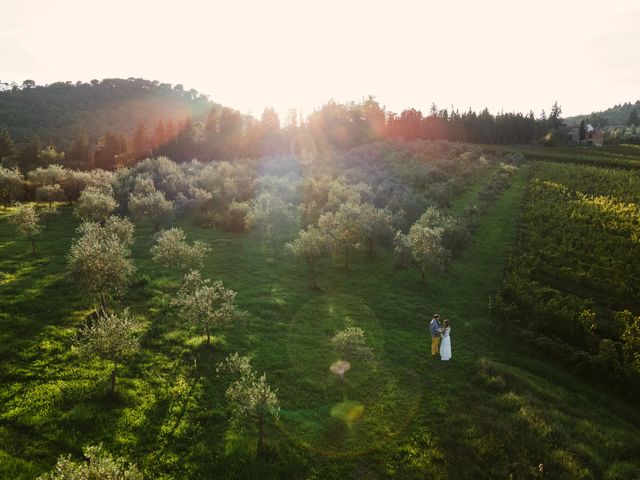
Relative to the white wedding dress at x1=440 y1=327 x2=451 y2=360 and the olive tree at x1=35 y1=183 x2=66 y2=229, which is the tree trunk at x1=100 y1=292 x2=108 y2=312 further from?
the olive tree at x1=35 y1=183 x2=66 y2=229

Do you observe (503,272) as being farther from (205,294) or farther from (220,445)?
(220,445)

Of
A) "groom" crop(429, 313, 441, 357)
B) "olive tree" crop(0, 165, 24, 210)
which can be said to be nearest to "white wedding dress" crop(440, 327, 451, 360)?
"groom" crop(429, 313, 441, 357)

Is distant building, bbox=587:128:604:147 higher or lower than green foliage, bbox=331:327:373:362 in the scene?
higher

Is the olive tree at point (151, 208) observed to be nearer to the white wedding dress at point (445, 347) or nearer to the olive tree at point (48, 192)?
the olive tree at point (48, 192)

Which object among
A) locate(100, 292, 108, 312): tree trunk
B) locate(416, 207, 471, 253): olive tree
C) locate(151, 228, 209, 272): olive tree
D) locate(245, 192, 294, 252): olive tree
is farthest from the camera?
locate(245, 192, 294, 252): olive tree

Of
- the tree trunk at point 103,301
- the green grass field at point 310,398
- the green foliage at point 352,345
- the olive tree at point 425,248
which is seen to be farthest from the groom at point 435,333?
the tree trunk at point 103,301

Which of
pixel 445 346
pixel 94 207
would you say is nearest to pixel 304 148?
pixel 94 207
